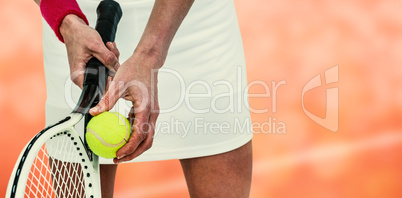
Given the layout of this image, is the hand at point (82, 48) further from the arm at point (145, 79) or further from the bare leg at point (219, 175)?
the bare leg at point (219, 175)

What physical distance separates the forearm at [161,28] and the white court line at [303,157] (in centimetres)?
112

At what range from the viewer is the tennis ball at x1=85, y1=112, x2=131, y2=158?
816mm

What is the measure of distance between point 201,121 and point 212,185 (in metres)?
0.13

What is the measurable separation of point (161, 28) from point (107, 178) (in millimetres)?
382

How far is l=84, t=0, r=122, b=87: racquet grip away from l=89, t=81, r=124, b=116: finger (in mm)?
65

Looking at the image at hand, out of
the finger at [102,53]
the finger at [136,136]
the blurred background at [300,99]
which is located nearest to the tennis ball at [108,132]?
the finger at [136,136]

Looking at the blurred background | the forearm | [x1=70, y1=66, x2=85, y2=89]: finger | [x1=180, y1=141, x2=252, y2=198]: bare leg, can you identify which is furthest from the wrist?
the blurred background

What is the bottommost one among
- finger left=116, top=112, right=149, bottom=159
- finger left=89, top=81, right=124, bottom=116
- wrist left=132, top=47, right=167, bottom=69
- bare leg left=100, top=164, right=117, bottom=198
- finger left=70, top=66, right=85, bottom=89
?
bare leg left=100, top=164, right=117, bottom=198

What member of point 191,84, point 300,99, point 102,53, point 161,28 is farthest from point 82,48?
point 300,99

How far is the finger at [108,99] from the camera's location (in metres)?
0.80

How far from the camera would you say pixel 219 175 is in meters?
1.05

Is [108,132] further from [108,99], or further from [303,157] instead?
[303,157]

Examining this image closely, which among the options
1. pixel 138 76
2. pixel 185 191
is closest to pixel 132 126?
pixel 138 76

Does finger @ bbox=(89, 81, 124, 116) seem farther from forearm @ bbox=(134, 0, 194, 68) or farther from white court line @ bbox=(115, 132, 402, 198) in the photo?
white court line @ bbox=(115, 132, 402, 198)
